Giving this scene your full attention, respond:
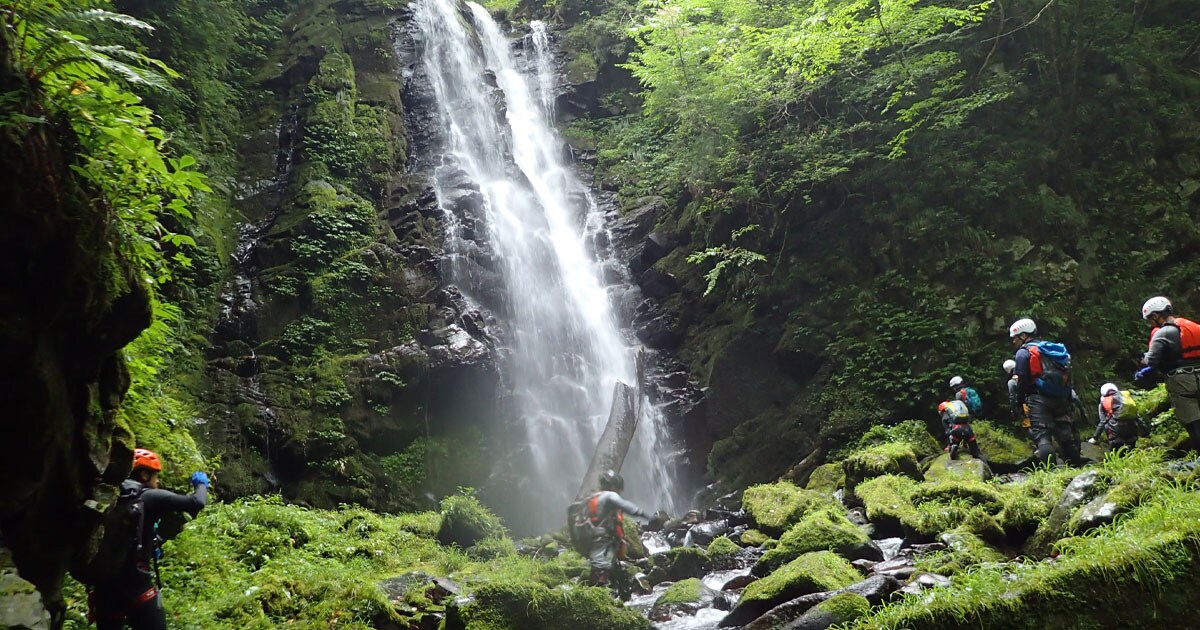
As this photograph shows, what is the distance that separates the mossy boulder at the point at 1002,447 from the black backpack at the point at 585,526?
603 cm

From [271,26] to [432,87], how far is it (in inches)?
190

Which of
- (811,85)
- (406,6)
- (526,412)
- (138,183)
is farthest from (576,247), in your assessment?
(138,183)

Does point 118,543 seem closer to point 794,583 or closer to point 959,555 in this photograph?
point 794,583

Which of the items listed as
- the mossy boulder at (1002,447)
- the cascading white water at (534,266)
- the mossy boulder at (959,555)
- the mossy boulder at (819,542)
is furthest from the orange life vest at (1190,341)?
the cascading white water at (534,266)

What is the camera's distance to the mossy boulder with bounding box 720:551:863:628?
522cm

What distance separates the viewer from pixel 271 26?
18.9 m

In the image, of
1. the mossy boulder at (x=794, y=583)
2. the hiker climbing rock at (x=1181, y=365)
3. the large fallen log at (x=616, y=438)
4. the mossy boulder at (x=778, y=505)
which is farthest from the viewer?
the large fallen log at (x=616, y=438)

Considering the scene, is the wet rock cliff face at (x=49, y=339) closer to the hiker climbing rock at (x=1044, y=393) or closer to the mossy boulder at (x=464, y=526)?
the mossy boulder at (x=464, y=526)

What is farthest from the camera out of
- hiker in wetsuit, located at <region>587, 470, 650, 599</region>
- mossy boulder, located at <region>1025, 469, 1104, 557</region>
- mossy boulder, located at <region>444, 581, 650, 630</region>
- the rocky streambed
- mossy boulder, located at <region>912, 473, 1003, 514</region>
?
hiker in wetsuit, located at <region>587, 470, 650, 599</region>

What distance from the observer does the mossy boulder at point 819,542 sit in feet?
20.5

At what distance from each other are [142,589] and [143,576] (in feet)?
0.27

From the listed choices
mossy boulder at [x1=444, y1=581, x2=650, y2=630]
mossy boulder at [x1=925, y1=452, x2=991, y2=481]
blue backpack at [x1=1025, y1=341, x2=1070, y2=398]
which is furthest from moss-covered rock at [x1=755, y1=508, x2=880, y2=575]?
blue backpack at [x1=1025, y1=341, x2=1070, y2=398]

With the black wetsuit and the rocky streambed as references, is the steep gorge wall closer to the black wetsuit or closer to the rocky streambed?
the rocky streambed

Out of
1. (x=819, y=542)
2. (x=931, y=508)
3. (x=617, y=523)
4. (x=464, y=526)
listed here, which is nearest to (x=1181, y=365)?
(x=931, y=508)
